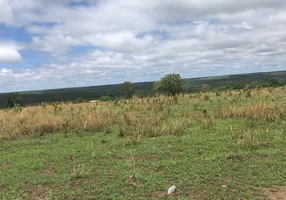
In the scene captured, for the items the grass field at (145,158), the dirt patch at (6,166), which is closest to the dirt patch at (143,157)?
the grass field at (145,158)

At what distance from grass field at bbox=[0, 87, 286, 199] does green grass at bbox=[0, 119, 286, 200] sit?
0.6 inches

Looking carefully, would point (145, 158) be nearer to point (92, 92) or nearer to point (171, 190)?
point (171, 190)

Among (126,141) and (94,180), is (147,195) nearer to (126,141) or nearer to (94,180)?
(94,180)

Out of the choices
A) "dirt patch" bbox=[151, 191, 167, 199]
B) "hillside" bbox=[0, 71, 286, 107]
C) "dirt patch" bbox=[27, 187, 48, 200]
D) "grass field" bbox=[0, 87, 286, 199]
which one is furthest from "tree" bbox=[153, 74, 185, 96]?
"dirt patch" bbox=[151, 191, 167, 199]

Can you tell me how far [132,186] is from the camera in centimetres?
472

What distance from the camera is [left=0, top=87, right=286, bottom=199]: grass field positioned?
461 cm

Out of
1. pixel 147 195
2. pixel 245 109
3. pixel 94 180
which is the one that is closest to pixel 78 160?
pixel 94 180

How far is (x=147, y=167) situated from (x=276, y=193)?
2253mm

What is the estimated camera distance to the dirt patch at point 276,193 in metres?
4.18

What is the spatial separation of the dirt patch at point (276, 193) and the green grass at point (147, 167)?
9 cm

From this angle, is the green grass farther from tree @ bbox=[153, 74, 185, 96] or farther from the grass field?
tree @ bbox=[153, 74, 185, 96]

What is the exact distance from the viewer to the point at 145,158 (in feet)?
21.1

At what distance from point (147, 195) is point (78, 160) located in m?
2.53

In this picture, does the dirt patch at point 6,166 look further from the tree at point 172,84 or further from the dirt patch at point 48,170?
the tree at point 172,84
